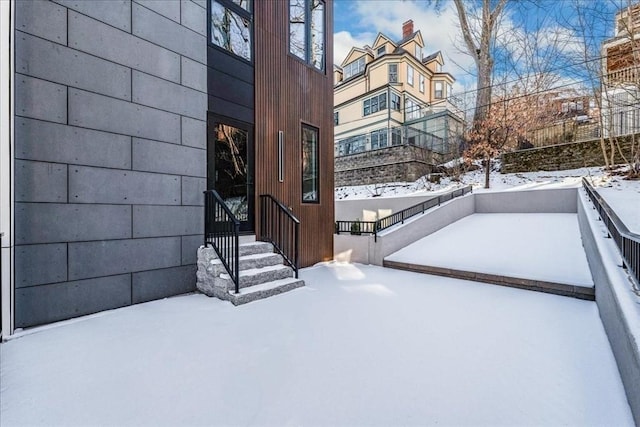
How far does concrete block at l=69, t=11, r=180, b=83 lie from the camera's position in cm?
303

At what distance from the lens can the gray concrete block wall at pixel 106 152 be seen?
2760 millimetres

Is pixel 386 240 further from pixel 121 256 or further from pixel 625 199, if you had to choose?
pixel 625 199

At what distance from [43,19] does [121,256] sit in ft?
7.98

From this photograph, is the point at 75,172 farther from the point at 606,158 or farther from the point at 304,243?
the point at 606,158

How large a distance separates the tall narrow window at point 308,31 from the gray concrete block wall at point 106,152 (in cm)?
197

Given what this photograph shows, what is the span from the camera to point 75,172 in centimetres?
299

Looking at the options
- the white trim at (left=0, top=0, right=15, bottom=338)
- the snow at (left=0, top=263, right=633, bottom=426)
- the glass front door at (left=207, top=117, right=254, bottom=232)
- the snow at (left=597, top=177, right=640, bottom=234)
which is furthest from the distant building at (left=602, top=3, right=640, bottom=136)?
the white trim at (left=0, top=0, right=15, bottom=338)

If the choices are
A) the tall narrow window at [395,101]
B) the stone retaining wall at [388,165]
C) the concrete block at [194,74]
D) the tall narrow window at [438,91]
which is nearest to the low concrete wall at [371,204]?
the stone retaining wall at [388,165]

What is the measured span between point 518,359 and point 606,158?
33.1ft

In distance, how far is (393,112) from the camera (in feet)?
54.2

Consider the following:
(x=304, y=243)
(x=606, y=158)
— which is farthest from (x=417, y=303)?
(x=606, y=158)

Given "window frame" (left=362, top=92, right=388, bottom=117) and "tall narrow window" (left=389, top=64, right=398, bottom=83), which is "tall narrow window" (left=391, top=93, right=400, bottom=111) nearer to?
"window frame" (left=362, top=92, right=388, bottom=117)

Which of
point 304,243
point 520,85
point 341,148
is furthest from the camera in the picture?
point 341,148

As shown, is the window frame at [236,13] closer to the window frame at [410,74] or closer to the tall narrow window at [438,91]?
the window frame at [410,74]
